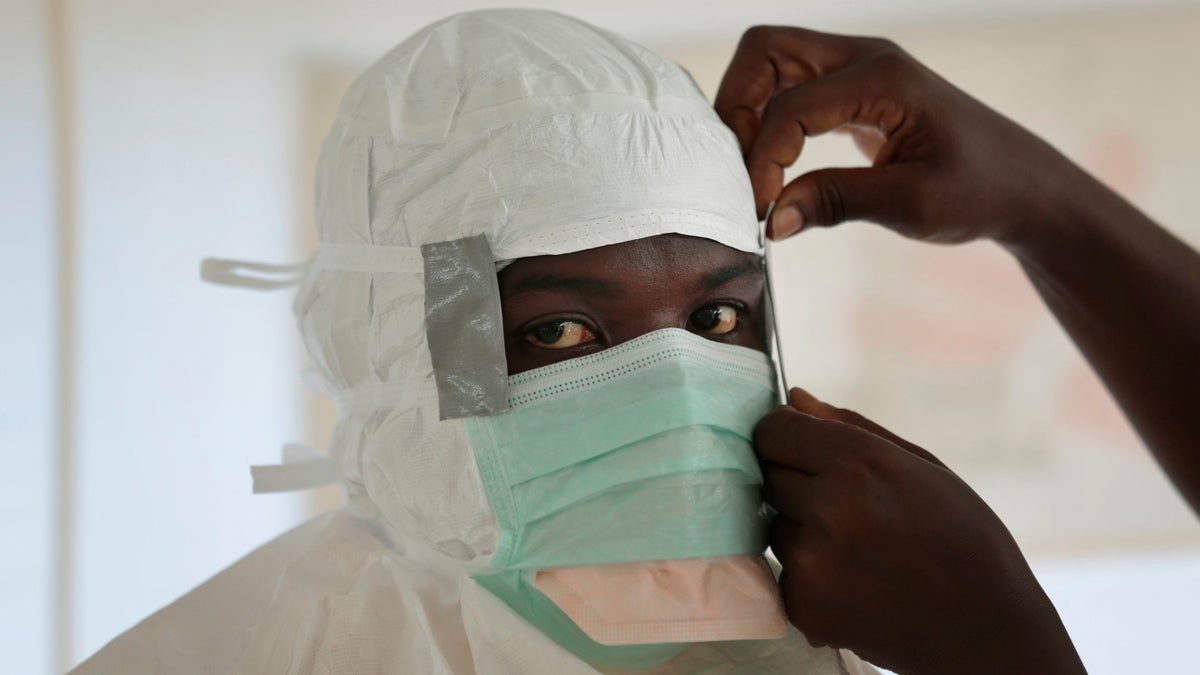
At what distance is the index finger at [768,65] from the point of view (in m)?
1.54

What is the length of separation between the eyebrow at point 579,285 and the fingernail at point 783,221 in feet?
1.17

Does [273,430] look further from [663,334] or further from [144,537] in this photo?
[663,334]

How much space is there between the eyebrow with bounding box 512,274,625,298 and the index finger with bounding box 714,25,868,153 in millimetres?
Answer: 461

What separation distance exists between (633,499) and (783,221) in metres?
0.53

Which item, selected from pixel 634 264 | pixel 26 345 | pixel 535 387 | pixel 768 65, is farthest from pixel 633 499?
pixel 26 345

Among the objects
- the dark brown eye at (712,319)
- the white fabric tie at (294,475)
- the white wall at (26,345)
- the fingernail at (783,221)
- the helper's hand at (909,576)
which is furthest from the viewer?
the white wall at (26,345)

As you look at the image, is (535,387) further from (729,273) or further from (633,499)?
(729,273)

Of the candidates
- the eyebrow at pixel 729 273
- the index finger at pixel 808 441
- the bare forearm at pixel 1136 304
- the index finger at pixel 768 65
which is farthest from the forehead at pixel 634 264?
the bare forearm at pixel 1136 304

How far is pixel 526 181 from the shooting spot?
1.22 meters

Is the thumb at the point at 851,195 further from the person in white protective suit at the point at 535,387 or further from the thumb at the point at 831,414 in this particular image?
the thumb at the point at 831,414

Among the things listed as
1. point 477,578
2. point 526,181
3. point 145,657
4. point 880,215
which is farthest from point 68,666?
point 880,215

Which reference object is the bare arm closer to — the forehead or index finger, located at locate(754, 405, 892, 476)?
the forehead

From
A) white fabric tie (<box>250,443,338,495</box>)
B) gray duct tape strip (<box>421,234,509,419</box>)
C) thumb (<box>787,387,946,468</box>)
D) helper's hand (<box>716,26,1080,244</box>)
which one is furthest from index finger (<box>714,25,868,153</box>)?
white fabric tie (<box>250,443,338,495</box>)

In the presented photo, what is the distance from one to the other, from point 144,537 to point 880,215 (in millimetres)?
1849
